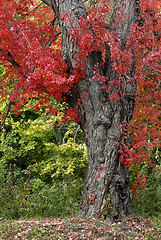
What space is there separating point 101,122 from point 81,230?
1.85m

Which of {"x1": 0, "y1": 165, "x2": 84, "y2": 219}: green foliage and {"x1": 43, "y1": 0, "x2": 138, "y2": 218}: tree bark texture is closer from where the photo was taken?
{"x1": 43, "y1": 0, "x2": 138, "y2": 218}: tree bark texture

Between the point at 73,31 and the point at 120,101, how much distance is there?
1.60 metres

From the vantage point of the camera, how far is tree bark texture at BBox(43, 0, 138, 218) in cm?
448

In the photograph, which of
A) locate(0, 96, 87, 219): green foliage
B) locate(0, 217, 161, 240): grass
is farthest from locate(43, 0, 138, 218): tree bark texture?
locate(0, 96, 87, 219): green foliage

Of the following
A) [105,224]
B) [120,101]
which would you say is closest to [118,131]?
[120,101]

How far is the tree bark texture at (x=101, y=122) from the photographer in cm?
448

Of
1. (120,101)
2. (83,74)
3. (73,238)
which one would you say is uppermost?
(83,74)

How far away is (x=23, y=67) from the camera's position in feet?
15.8

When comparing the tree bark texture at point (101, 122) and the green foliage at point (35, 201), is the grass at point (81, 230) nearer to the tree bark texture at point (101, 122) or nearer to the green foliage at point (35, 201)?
the tree bark texture at point (101, 122)

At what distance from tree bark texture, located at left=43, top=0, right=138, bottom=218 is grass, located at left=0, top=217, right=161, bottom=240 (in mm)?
340

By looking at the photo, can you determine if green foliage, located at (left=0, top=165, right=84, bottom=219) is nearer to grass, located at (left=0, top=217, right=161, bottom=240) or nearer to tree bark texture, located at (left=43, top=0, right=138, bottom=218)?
tree bark texture, located at (left=43, top=0, right=138, bottom=218)

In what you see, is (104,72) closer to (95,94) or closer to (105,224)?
(95,94)

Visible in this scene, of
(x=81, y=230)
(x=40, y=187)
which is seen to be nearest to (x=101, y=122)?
(x=81, y=230)

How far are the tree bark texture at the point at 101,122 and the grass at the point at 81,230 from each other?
1.12ft
